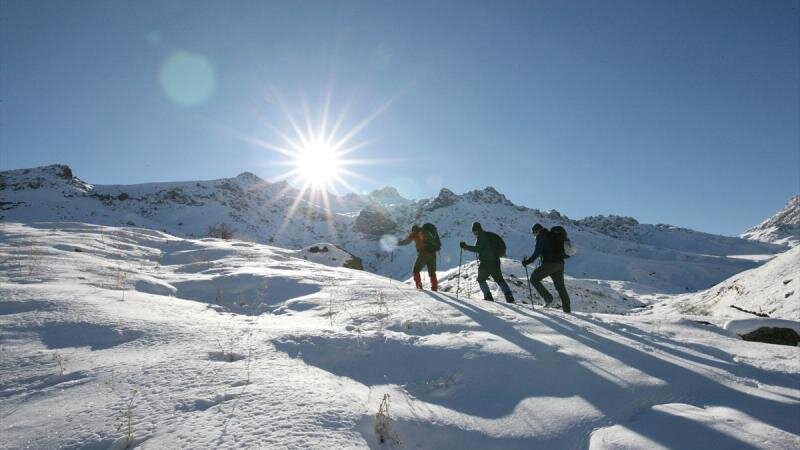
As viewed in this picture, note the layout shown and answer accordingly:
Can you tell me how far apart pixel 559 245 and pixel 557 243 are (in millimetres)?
65

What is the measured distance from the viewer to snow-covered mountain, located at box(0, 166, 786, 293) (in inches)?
2360

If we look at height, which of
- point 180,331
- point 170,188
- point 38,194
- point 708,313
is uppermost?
point 170,188

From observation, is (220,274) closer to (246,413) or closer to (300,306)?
(300,306)

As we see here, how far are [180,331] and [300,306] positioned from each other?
208 cm

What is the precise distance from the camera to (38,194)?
2239 inches

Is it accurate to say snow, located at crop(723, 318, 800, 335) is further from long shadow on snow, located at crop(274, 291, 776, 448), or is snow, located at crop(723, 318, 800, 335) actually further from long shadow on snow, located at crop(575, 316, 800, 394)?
long shadow on snow, located at crop(274, 291, 776, 448)

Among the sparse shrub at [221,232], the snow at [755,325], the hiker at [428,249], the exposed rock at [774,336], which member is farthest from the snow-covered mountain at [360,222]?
the exposed rock at [774,336]

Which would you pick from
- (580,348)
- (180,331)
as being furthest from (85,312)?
(580,348)

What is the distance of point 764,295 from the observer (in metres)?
13.2

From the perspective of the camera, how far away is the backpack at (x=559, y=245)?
8.68 m

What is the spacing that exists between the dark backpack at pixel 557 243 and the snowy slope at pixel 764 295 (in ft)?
20.9

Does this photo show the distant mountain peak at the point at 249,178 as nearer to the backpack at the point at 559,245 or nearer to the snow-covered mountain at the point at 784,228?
the backpack at the point at 559,245

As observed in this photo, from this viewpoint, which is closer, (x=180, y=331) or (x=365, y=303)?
(x=180, y=331)

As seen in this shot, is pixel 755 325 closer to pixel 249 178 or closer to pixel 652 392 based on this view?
pixel 652 392
